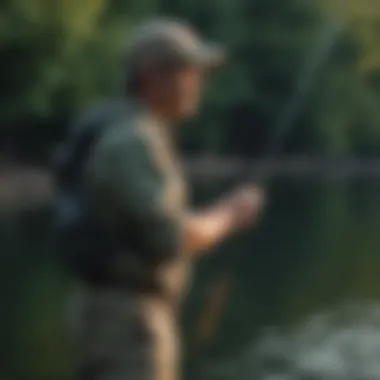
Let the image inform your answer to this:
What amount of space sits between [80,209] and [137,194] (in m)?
0.23

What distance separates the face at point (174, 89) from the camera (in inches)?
171

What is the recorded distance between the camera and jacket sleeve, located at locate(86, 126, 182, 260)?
416cm

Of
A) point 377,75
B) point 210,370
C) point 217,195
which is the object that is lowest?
point 210,370

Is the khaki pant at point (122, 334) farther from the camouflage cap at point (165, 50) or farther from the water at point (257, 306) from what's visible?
the water at point (257, 306)

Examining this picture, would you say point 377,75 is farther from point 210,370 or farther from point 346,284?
point 210,370

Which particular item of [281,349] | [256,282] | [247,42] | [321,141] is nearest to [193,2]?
[247,42]

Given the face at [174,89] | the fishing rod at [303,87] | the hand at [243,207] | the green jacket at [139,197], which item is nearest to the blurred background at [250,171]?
the fishing rod at [303,87]

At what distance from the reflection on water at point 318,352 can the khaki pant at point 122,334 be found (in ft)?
31.6

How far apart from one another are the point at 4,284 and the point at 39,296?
4.01 ft

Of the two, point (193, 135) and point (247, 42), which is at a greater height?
point (247, 42)

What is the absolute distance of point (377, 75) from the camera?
4734 centimetres

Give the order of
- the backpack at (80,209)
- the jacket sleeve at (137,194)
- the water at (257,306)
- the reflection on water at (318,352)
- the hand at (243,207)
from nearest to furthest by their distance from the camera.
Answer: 1. the jacket sleeve at (137,194)
2. the backpack at (80,209)
3. the hand at (243,207)
4. the reflection on water at (318,352)
5. the water at (257,306)

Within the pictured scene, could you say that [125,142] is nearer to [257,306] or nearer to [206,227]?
[206,227]

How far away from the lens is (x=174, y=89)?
4.35m
